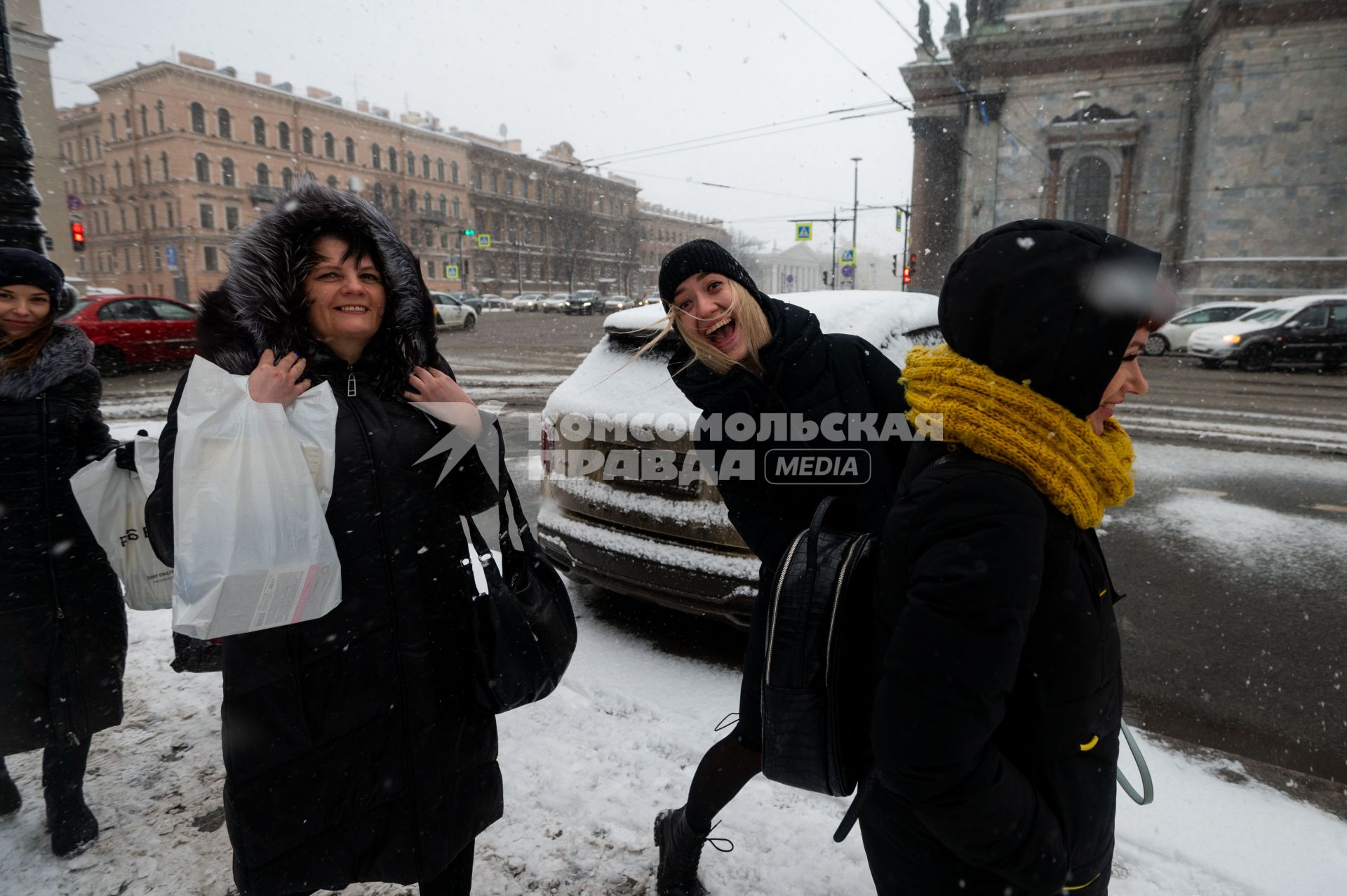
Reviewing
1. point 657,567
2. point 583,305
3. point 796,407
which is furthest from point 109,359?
point 583,305

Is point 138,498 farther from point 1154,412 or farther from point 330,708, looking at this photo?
point 1154,412

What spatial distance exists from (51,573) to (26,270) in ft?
3.15

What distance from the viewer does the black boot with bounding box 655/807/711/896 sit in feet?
7.12

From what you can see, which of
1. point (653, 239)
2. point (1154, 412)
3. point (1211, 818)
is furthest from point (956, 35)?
point (653, 239)

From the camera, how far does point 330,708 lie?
167cm

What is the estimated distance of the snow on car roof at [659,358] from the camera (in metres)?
3.68

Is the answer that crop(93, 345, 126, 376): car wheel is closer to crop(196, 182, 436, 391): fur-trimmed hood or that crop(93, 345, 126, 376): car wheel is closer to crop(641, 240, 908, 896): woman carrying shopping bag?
crop(196, 182, 436, 391): fur-trimmed hood

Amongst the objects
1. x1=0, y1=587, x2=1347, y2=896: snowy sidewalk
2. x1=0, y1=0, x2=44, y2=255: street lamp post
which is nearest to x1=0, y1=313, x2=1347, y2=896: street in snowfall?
Answer: x1=0, y1=587, x2=1347, y2=896: snowy sidewalk

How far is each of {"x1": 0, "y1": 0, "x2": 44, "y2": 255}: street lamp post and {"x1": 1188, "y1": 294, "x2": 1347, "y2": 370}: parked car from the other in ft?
68.2

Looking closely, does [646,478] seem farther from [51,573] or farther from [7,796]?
[7,796]

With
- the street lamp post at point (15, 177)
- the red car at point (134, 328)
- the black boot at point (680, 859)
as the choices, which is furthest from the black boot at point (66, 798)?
the red car at point (134, 328)

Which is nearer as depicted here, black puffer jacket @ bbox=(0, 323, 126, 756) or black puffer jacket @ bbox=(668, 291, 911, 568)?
black puffer jacket @ bbox=(668, 291, 911, 568)

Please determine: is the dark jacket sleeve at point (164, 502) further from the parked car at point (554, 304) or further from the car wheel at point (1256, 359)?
the parked car at point (554, 304)

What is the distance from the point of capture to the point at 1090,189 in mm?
30859
